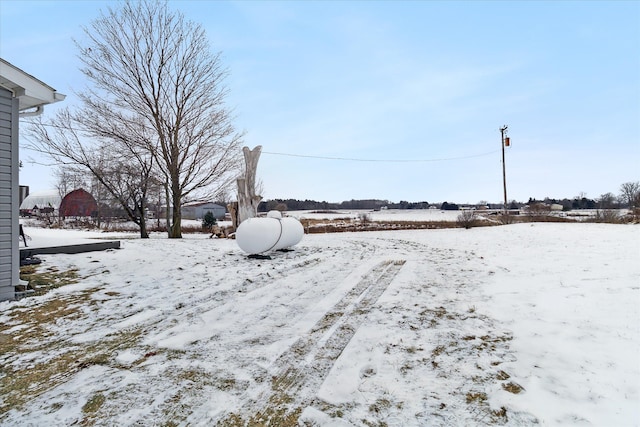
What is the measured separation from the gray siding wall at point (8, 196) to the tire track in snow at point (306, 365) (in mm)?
4661

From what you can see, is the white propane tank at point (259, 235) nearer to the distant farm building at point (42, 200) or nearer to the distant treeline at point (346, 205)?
the distant farm building at point (42, 200)

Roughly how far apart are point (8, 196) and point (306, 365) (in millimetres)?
5295

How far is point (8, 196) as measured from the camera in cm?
490

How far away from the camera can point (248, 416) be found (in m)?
2.16

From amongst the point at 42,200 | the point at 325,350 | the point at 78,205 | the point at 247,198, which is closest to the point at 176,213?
the point at 247,198

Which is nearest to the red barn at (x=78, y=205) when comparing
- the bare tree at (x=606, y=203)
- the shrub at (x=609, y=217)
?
the shrub at (x=609, y=217)

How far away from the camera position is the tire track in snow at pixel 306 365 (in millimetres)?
2200

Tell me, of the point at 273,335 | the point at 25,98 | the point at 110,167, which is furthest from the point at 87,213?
the point at 273,335

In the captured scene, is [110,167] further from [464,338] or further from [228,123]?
[464,338]

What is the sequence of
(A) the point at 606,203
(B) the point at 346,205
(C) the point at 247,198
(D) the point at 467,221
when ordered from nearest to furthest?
(C) the point at 247,198 < (D) the point at 467,221 < (A) the point at 606,203 < (B) the point at 346,205

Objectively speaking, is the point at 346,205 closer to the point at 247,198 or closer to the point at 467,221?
the point at 467,221

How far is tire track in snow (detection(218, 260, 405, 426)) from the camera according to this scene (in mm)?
2200

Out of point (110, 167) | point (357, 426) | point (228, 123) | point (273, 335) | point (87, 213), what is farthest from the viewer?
point (87, 213)

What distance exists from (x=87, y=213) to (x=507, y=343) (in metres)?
46.1
